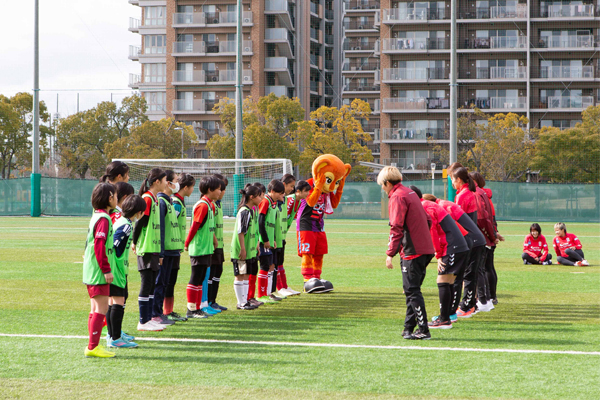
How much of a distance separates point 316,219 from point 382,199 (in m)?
24.8

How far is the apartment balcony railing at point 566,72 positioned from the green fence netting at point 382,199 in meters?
26.8

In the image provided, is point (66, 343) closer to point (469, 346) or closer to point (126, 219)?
point (126, 219)

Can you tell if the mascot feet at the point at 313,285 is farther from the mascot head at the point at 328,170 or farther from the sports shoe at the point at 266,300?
the mascot head at the point at 328,170

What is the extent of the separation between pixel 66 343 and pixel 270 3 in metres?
60.7

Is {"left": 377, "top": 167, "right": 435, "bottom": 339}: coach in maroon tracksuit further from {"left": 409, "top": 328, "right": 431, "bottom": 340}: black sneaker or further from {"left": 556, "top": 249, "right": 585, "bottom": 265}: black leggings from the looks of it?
{"left": 556, "top": 249, "right": 585, "bottom": 265}: black leggings

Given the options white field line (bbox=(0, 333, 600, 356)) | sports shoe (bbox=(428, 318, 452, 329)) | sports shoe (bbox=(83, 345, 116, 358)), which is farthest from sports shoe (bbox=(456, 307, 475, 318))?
sports shoe (bbox=(83, 345, 116, 358))

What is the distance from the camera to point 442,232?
7.46 meters

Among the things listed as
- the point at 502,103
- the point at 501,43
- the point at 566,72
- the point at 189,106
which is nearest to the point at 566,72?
the point at 566,72

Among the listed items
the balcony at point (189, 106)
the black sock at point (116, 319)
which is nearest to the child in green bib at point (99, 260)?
the black sock at point (116, 319)

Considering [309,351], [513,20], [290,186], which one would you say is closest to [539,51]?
[513,20]

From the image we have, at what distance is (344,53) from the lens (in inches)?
3061

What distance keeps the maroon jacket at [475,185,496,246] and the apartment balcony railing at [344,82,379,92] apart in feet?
220

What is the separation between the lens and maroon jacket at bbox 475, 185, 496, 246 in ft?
28.4

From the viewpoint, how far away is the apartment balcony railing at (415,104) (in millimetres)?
57969
